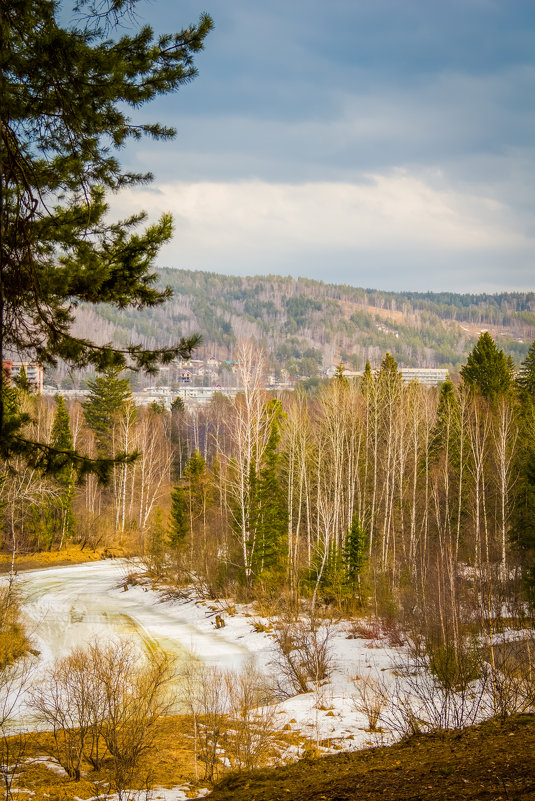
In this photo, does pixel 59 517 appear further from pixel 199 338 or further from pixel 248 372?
pixel 199 338

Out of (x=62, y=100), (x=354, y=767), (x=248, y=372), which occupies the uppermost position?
(x=62, y=100)

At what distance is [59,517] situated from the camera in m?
40.6

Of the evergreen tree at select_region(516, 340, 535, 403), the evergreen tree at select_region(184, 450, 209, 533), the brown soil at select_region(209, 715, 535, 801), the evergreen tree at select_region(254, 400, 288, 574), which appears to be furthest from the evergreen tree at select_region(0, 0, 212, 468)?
the evergreen tree at select_region(516, 340, 535, 403)

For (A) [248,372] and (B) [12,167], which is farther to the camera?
(A) [248,372]

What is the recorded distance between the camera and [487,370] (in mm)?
43375

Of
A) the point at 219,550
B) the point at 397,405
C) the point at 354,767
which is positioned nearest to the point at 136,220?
the point at 354,767

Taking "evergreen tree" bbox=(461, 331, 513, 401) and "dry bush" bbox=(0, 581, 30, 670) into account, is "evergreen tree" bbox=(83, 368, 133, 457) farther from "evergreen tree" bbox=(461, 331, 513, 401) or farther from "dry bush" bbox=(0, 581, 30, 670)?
"dry bush" bbox=(0, 581, 30, 670)

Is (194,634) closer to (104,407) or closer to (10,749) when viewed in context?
(10,749)

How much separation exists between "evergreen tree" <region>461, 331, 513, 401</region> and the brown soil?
35.3 metres

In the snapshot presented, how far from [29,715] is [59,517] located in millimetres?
26336

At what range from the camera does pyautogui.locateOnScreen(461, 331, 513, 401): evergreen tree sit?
42688 millimetres

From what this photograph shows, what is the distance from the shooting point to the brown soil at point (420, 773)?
6121 mm

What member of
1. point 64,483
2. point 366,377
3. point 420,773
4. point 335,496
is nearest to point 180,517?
point 64,483

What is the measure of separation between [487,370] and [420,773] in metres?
39.0
